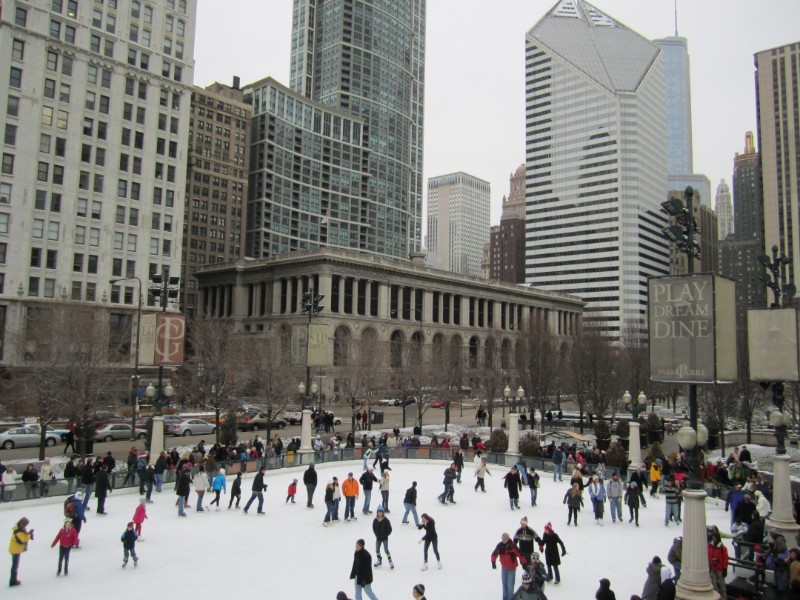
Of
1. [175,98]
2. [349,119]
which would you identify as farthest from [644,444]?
[349,119]

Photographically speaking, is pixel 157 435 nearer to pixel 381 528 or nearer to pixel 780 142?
pixel 381 528

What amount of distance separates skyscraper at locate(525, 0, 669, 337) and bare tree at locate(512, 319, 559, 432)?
94536 millimetres

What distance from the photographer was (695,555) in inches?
456

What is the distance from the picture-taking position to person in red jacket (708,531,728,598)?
12.2m

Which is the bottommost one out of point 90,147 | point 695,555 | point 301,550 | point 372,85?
point 301,550

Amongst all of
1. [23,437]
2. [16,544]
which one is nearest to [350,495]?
[16,544]

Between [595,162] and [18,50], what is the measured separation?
14159 cm

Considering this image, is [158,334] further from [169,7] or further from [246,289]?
[246,289]

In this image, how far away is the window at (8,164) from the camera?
196 feet

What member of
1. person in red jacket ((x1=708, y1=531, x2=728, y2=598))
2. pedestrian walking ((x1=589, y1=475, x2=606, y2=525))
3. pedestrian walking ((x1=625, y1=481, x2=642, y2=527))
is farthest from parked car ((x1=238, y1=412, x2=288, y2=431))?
person in red jacket ((x1=708, y1=531, x2=728, y2=598))

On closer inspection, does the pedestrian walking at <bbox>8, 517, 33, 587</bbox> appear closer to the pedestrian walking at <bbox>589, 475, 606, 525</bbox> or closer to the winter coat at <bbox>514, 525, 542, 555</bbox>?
the winter coat at <bbox>514, 525, 542, 555</bbox>

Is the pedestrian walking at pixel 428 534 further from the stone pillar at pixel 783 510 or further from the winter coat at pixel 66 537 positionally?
the stone pillar at pixel 783 510

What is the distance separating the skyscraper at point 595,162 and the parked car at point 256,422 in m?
117

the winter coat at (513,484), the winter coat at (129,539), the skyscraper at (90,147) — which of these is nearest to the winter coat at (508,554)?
the winter coat at (129,539)
